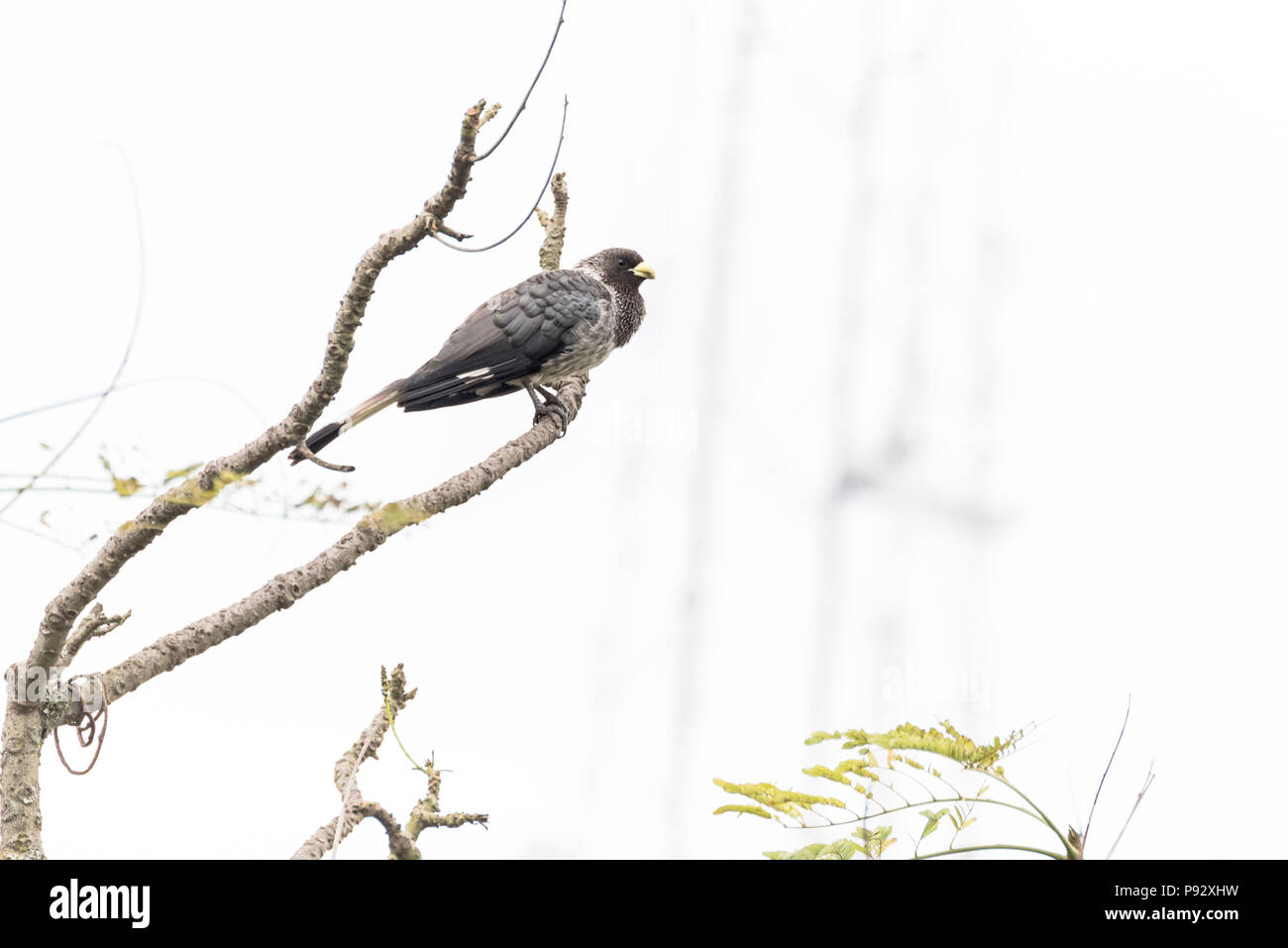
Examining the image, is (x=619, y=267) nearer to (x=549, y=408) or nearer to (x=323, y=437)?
(x=549, y=408)

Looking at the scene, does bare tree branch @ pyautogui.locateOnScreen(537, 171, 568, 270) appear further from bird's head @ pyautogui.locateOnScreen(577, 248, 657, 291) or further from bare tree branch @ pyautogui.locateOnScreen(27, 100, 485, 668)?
bare tree branch @ pyautogui.locateOnScreen(27, 100, 485, 668)

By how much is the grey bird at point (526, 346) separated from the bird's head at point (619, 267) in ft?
0.40

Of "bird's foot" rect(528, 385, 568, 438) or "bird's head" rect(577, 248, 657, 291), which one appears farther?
"bird's head" rect(577, 248, 657, 291)

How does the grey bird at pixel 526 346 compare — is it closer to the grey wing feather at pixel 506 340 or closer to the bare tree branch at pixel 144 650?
the grey wing feather at pixel 506 340

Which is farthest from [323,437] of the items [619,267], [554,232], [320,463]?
[619,267]

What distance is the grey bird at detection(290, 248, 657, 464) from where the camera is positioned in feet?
5.17

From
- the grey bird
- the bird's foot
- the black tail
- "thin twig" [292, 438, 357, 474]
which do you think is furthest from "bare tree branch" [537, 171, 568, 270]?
"thin twig" [292, 438, 357, 474]

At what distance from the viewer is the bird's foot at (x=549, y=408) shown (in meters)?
1.72

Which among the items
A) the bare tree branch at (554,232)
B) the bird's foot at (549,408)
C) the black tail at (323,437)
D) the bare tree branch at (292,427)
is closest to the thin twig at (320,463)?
the bare tree branch at (292,427)

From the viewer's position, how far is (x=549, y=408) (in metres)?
1.75
